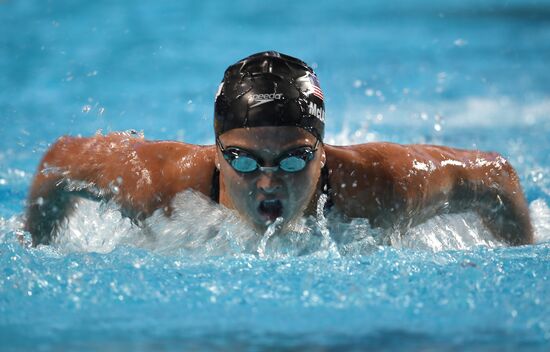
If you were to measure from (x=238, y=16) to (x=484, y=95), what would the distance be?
2513 mm

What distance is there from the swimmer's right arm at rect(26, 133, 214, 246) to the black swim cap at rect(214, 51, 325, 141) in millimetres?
284

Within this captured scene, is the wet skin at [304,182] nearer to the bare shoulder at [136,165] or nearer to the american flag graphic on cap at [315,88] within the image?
the bare shoulder at [136,165]

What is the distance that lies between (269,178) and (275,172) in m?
0.03

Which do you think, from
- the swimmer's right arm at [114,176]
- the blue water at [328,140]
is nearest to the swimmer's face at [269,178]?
the blue water at [328,140]

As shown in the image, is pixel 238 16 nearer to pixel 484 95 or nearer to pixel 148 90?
pixel 148 90

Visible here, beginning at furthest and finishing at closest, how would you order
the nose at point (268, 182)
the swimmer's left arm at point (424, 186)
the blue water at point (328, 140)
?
the swimmer's left arm at point (424, 186)
the nose at point (268, 182)
the blue water at point (328, 140)

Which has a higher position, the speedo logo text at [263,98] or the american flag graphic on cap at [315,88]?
the american flag graphic on cap at [315,88]

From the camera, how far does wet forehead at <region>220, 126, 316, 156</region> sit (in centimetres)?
275

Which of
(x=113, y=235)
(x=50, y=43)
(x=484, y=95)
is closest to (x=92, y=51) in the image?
(x=50, y=43)

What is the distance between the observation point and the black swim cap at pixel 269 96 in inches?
110

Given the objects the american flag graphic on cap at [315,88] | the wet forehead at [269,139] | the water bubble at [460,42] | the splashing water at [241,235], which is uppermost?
the water bubble at [460,42]

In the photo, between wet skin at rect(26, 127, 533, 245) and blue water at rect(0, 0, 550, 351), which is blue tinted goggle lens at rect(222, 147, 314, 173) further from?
blue water at rect(0, 0, 550, 351)

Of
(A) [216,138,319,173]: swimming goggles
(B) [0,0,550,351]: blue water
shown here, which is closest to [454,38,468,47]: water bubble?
(B) [0,0,550,351]: blue water

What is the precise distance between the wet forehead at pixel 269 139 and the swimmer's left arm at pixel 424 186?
0.30 m
